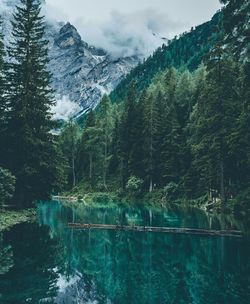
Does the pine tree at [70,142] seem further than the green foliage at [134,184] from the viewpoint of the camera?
Yes

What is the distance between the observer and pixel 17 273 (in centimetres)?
1662

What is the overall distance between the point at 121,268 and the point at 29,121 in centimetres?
2255

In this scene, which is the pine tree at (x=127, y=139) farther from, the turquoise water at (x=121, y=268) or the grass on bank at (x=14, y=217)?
the turquoise water at (x=121, y=268)

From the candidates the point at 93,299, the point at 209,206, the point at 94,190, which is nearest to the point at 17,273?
the point at 93,299

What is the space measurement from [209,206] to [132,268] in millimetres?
30684

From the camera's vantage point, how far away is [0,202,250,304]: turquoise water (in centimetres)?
1420

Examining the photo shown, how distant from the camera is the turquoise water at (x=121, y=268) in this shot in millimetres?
14195

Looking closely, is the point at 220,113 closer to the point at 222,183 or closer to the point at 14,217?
the point at 222,183

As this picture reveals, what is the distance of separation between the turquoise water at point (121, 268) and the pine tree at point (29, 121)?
9290 millimetres

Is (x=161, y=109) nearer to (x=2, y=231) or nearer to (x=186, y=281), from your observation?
(x=2, y=231)

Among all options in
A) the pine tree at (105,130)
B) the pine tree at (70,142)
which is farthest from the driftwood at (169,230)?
the pine tree at (70,142)

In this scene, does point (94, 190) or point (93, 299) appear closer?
point (93, 299)

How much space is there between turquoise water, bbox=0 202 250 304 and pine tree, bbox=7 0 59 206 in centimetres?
929

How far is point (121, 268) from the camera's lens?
1866 cm
